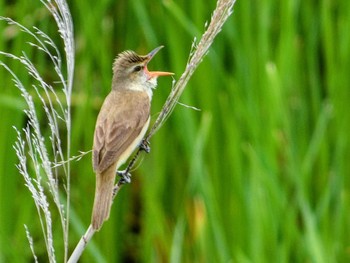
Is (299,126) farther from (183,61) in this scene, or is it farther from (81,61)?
(81,61)

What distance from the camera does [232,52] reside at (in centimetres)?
415

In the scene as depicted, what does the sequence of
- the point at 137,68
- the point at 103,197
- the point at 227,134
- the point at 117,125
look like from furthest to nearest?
the point at 227,134, the point at 137,68, the point at 117,125, the point at 103,197

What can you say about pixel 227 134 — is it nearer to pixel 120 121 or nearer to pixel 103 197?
pixel 120 121

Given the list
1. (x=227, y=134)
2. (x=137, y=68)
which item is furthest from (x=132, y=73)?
(x=227, y=134)

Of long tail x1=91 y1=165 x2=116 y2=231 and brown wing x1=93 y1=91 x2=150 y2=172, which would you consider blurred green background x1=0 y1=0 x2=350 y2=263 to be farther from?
long tail x1=91 y1=165 x2=116 y2=231

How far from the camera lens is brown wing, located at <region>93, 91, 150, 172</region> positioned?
9.23ft

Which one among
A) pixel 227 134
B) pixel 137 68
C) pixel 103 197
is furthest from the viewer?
pixel 227 134

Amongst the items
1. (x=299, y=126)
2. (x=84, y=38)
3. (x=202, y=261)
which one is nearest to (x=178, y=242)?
(x=202, y=261)

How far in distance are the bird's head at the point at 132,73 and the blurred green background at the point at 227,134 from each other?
1.73 feet

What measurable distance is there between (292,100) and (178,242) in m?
0.86

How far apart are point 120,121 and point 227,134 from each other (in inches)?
42.0

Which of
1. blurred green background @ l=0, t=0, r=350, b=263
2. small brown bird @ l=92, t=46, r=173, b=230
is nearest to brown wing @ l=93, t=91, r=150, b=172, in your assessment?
small brown bird @ l=92, t=46, r=173, b=230

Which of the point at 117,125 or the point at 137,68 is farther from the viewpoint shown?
the point at 137,68

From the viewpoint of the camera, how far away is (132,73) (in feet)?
10.7
